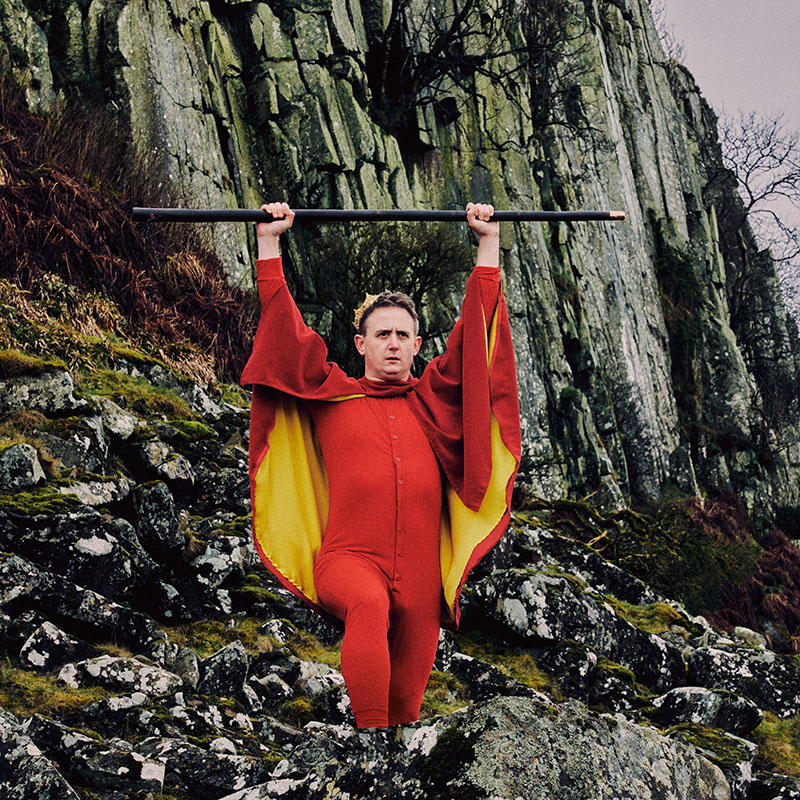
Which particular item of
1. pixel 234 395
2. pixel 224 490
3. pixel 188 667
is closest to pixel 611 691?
pixel 224 490

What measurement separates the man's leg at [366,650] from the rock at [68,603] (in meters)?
2.60

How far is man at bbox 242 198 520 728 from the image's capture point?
145 inches

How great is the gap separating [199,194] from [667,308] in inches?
793

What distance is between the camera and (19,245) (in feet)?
32.0

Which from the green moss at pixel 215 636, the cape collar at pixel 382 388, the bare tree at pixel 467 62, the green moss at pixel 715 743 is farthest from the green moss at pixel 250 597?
the bare tree at pixel 467 62

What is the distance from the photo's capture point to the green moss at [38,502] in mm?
5711

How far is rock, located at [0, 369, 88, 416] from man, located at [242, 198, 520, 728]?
3.44 metres

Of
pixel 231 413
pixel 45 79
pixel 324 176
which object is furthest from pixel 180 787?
pixel 324 176

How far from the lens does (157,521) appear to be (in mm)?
6727

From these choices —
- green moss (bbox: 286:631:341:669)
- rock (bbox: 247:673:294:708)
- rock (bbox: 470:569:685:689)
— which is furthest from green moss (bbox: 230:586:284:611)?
rock (bbox: 470:569:685:689)

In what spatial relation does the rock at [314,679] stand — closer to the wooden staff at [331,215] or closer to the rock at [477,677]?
the rock at [477,677]

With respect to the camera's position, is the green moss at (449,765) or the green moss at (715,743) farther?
the green moss at (715,743)

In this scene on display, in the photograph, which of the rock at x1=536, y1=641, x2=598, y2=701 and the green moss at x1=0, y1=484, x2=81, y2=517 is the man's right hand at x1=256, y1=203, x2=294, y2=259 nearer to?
the green moss at x1=0, y1=484, x2=81, y2=517

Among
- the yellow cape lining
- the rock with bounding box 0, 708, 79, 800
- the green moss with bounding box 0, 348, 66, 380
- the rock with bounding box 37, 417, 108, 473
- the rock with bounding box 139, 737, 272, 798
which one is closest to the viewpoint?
the rock with bounding box 0, 708, 79, 800
